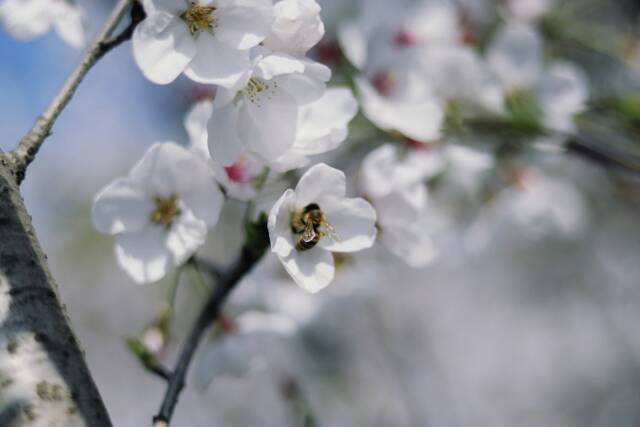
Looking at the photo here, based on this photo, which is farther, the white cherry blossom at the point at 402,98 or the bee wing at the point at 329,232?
the white cherry blossom at the point at 402,98

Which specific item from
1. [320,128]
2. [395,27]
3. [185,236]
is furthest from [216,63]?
[395,27]

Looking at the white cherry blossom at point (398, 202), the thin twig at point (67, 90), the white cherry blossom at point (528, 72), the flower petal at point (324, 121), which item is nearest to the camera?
the thin twig at point (67, 90)

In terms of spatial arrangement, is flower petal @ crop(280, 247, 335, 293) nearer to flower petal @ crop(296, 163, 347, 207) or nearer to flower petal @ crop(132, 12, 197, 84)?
flower petal @ crop(296, 163, 347, 207)

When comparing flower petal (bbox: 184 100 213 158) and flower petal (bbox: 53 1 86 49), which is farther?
flower petal (bbox: 53 1 86 49)

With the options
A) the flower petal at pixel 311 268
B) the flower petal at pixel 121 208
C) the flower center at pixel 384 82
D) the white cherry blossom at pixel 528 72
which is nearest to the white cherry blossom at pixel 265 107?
the flower petal at pixel 311 268

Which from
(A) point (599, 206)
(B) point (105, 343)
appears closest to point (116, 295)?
(B) point (105, 343)

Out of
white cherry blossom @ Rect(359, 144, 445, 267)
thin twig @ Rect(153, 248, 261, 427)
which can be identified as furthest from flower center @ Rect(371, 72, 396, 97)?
thin twig @ Rect(153, 248, 261, 427)

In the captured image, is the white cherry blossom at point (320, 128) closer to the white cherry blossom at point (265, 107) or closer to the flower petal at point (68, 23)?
the white cherry blossom at point (265, 107)

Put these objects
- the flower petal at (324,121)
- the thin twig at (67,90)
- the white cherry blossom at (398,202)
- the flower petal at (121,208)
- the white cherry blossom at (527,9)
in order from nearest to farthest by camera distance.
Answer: the thin twig at (67,90), the flower petal at (324,121), the flower petal at (121,208), the white cherry blossom at (398,202), the white cherry blossom at (527,9)
